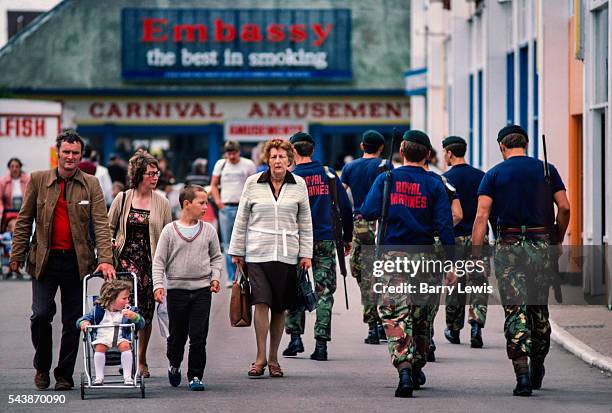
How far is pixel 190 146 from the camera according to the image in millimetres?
46844

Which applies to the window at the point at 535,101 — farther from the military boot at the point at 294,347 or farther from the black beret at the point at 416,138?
the black beret at the point at 416,138

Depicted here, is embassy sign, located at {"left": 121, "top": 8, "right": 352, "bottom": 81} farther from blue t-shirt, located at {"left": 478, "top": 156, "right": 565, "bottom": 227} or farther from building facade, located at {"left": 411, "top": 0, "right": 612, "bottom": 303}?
blue t-shirt, located at {"left": 478, "top": 156, "right": 565, "bottom": 227}

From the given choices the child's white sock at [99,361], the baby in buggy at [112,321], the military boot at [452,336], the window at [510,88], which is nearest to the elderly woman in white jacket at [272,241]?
the baby in buggy at [112,321]

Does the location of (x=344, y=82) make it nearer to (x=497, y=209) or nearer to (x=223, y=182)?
(x=223, y=182)

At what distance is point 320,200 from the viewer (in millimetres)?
12672

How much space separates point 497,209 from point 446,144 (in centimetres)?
270

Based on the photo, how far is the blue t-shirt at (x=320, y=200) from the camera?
12.6 meters

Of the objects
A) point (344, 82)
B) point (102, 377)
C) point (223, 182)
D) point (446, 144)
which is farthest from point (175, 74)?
point (102, 377)

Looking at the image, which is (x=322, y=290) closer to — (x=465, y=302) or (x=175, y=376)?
(x=465, y=302)

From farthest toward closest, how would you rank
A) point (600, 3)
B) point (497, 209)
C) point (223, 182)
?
point (223, 182) < point (600, 3) < point (497, 209)

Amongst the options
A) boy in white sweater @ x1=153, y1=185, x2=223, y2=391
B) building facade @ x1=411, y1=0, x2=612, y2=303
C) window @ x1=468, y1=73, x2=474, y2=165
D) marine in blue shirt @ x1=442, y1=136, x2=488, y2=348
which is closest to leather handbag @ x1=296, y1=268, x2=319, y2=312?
boy in white sweater @ x1=153, y1=185, x2=223, y2=391

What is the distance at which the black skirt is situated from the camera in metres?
11.2

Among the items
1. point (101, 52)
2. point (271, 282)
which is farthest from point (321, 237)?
point (101, 52)

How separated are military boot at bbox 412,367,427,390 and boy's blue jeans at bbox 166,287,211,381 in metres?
1.50
